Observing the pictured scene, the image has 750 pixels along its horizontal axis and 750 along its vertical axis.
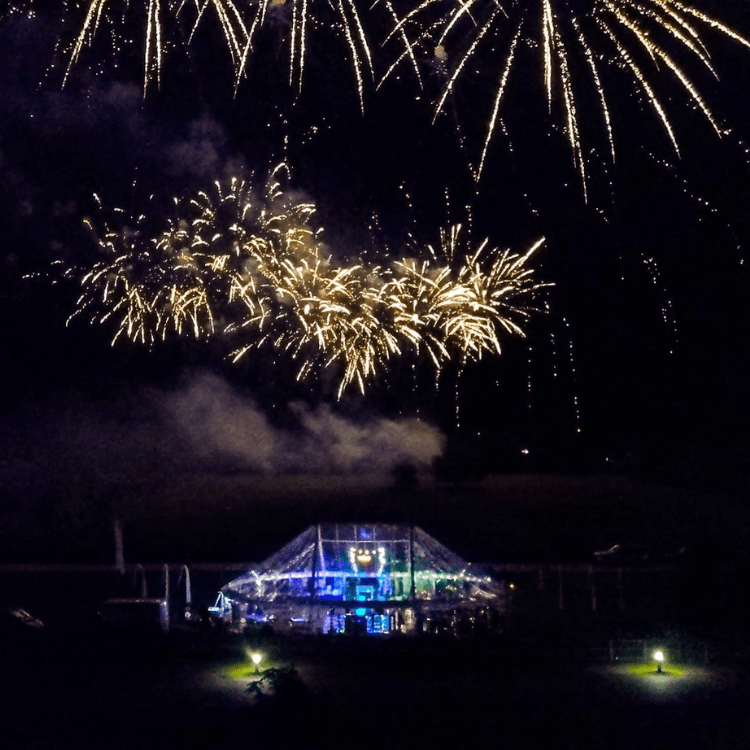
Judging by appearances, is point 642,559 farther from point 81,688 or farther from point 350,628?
point 81,688

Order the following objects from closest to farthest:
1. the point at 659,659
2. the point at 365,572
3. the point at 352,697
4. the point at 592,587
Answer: the point at 352,697, the point at 659,659, the point at 365,572, the point at 592,587

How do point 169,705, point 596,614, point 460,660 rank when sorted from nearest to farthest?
point 169,705 < point 460,660 < point 596,614

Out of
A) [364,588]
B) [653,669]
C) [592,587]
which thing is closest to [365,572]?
[364,588]

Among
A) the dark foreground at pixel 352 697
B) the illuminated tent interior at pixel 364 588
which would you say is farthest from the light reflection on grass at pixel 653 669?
the illuminated tent interior at pixel 364 588

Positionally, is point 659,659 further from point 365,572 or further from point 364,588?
point 365,572

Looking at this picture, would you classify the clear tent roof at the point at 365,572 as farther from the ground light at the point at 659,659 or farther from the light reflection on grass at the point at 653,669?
the ground light at the point at 659,659

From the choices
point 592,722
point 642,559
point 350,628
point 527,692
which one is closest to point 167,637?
point 350,628
